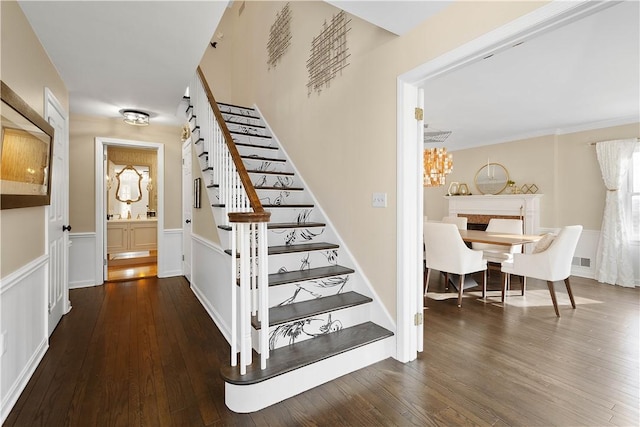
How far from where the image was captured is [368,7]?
1.90 m

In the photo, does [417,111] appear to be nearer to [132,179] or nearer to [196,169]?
[196,169]

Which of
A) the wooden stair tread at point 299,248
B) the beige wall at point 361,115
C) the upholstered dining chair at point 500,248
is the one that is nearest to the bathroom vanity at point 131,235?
the beige wall at point 361,115

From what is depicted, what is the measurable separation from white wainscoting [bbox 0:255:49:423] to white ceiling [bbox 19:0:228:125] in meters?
1.79

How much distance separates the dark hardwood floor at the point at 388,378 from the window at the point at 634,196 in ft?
7.04

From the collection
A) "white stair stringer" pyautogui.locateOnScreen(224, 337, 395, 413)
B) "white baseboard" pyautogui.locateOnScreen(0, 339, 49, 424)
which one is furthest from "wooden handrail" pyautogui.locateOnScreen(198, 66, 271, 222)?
"white baseboard" pyautogui.locateOnScreen(0, 339, 49, 424)

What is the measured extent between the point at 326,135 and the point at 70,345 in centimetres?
297

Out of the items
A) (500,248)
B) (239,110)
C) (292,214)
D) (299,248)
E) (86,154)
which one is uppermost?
(239,110)

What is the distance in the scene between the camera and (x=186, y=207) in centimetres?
484

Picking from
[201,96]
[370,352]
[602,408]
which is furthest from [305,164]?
[602,408]

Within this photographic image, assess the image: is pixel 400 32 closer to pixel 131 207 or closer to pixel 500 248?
pixel 500 248

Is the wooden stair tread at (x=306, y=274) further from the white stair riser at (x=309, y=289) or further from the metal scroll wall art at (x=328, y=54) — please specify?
the metal scroll wall art at (x=328, y=54)

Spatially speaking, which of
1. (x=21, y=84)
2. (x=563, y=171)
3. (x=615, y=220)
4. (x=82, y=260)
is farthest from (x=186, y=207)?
(x=615, y=220)

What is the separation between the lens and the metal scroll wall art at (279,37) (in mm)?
4086

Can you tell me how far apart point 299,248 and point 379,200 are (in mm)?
847
